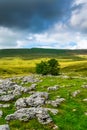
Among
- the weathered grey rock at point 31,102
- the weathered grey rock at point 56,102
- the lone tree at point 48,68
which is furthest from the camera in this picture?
the lone tree at point 48,68

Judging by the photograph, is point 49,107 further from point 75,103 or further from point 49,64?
point 49,64

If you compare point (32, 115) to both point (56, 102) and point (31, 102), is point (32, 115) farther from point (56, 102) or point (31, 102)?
point (56, 102)

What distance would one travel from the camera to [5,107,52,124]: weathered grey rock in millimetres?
27031

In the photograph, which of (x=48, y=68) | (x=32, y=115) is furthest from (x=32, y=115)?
(x=48, y=68)

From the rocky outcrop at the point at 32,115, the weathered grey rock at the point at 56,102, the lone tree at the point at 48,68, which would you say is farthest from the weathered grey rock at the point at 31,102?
the lone tree at the point at 48,68

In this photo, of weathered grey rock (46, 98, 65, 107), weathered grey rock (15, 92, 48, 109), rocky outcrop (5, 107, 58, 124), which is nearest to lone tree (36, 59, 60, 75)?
weathered grey rock (46, 98, 65, 107)

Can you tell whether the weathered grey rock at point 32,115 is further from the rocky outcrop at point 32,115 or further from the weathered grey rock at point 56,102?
the weathered grey rock at point 56,102

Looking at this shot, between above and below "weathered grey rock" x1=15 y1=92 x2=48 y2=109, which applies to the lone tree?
below

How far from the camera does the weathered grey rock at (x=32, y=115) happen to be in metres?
27.0

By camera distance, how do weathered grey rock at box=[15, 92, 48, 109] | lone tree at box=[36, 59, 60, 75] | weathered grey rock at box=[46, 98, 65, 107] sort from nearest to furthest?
weathered grey rock at box=[15, 92, 48, 109], weathered grey rock at box=[46, 98, 65, 107], lone tree at box=[36, 59, 60, 75]

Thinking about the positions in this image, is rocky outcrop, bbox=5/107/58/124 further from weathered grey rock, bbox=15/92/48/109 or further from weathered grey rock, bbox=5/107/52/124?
weathered grey rock, bbox=15/92/48/109

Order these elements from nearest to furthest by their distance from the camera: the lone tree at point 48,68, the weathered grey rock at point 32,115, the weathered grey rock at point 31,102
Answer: the weathered grey rock at point 32,115, the weathered grey rock at point 31,102, the lone tree at point 48,68

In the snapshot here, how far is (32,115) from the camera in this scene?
2752 centimetres

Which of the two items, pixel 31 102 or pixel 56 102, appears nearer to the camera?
pixel 31 102
